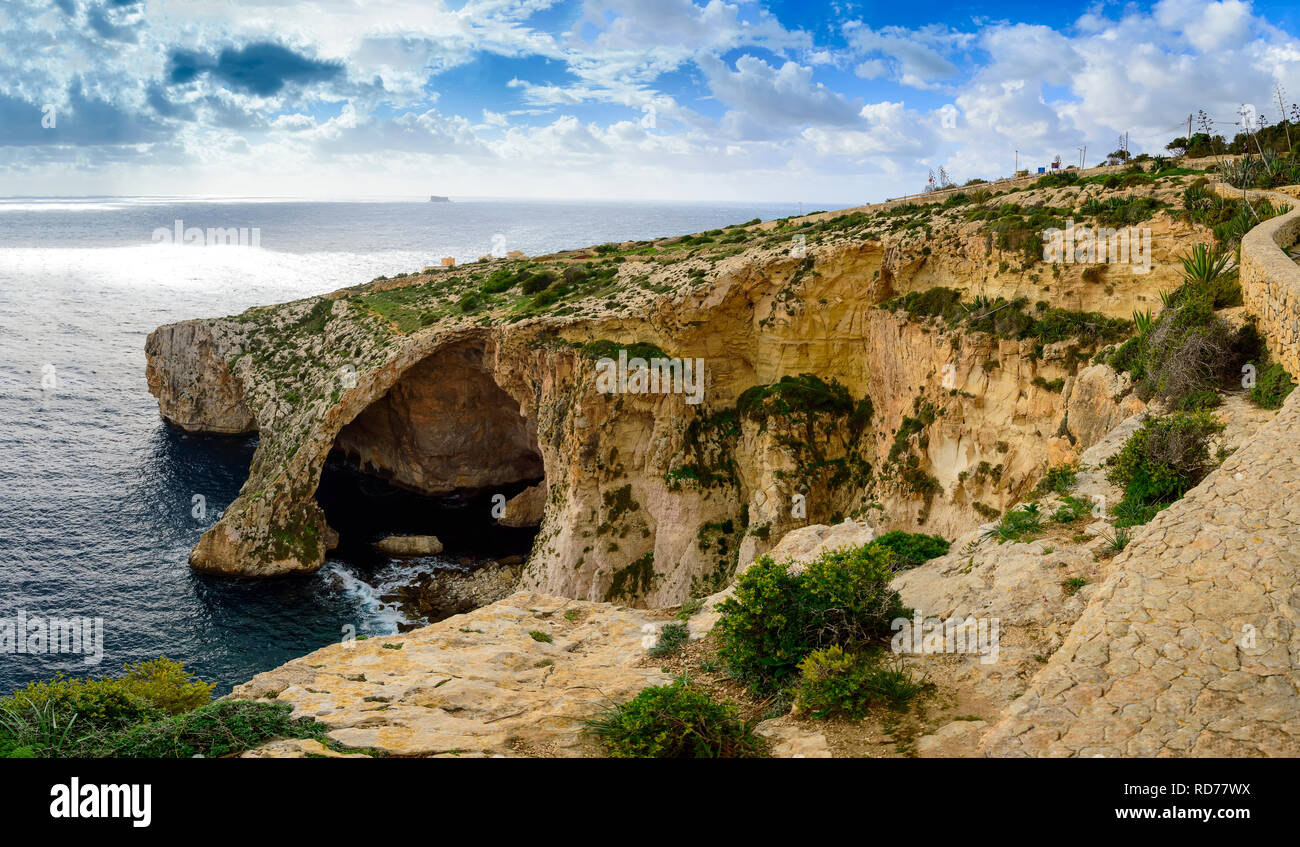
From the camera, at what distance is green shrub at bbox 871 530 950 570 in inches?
628

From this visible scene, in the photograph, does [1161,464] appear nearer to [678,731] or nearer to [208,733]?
[678,731]

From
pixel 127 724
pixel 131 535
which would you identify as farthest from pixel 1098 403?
pixel 131 535

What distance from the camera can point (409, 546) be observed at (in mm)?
51969

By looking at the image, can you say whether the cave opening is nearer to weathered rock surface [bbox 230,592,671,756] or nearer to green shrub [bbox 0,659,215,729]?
weathered rock surface [bbox 230,592,671,756]

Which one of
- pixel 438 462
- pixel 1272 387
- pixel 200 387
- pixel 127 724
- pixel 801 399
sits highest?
pixel 1272 387

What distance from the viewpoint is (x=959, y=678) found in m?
10.2

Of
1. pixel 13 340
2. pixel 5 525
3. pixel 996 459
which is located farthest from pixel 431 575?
pixel 13 340

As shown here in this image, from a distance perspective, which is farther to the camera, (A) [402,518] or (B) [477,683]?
(A) [402,518]

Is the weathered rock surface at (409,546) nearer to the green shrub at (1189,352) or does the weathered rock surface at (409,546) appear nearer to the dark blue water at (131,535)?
the dark blue water at (131,535)

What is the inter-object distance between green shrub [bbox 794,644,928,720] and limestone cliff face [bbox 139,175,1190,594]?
13.3 metres

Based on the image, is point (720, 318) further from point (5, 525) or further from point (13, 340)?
point (13, 340)

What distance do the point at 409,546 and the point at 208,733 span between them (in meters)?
43.9

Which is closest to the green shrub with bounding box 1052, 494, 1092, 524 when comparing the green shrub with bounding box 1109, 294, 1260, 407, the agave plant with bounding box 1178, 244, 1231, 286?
the green shrub with bounding box 1109, 294, 1260, 407
